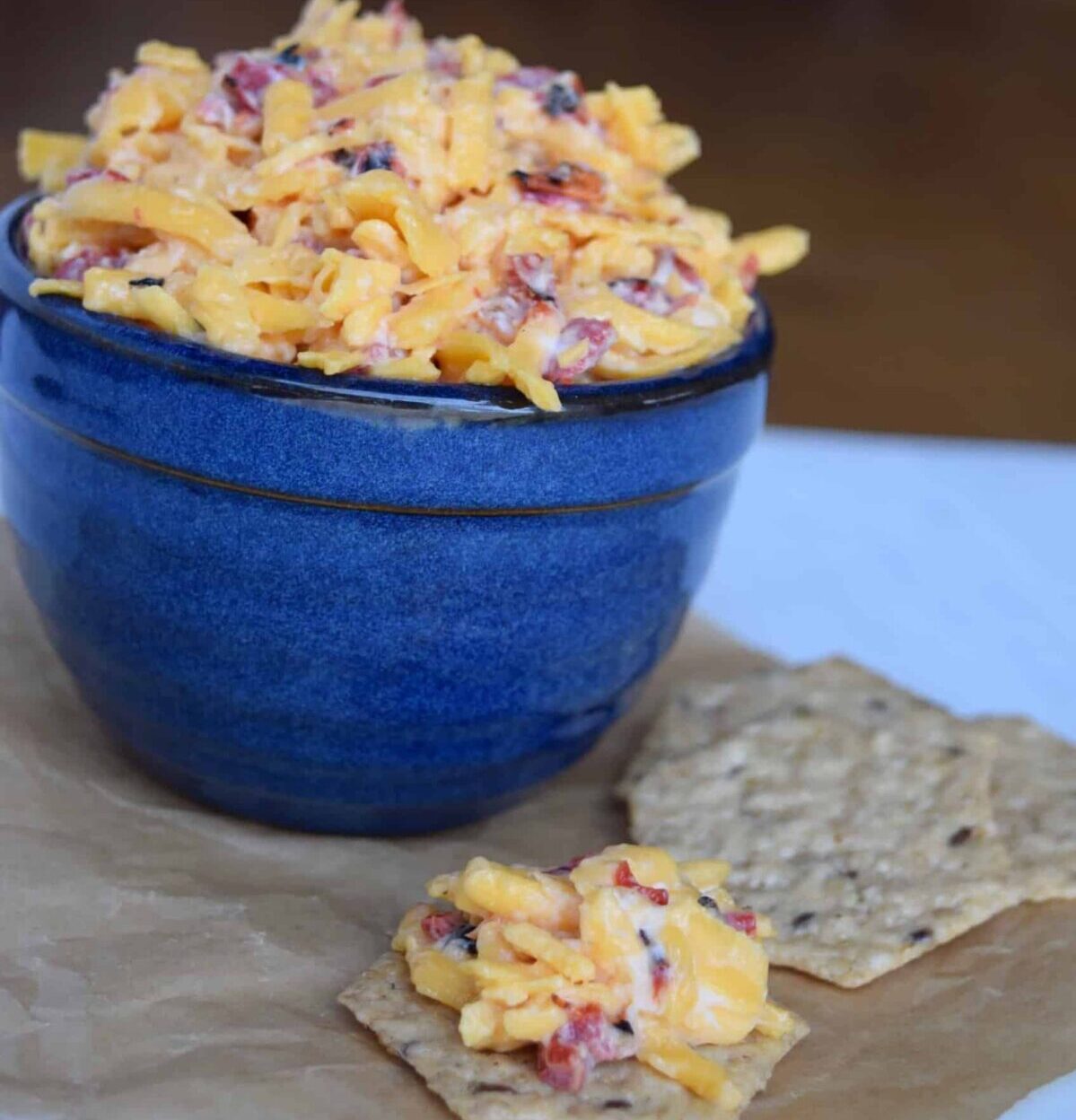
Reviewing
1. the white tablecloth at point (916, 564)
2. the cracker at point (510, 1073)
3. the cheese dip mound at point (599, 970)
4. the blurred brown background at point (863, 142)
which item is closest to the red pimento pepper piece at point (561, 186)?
the cheese dip mound at point (599, 970)

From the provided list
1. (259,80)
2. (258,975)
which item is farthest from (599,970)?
(259,80)

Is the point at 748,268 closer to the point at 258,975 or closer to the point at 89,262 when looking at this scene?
the point at 89,262

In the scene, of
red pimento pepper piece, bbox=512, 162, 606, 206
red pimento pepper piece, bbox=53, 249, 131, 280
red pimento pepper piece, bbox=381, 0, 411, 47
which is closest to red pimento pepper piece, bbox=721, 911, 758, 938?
red pimento pepper piece, bbox=512, 162, 606, 206

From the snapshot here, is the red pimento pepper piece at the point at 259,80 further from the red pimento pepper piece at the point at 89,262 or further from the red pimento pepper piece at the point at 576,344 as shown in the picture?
the red pimento pepper piece at the point at 576,344

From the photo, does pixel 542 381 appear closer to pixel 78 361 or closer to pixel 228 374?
pixel 228 374

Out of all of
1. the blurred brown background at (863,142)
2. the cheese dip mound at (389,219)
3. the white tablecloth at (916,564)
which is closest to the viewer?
the cheese dip mound at (389,219)

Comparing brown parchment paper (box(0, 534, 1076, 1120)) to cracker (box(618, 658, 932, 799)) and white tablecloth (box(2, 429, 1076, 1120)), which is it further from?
white tablecloth (box(2, 429, 1076, 1120))
